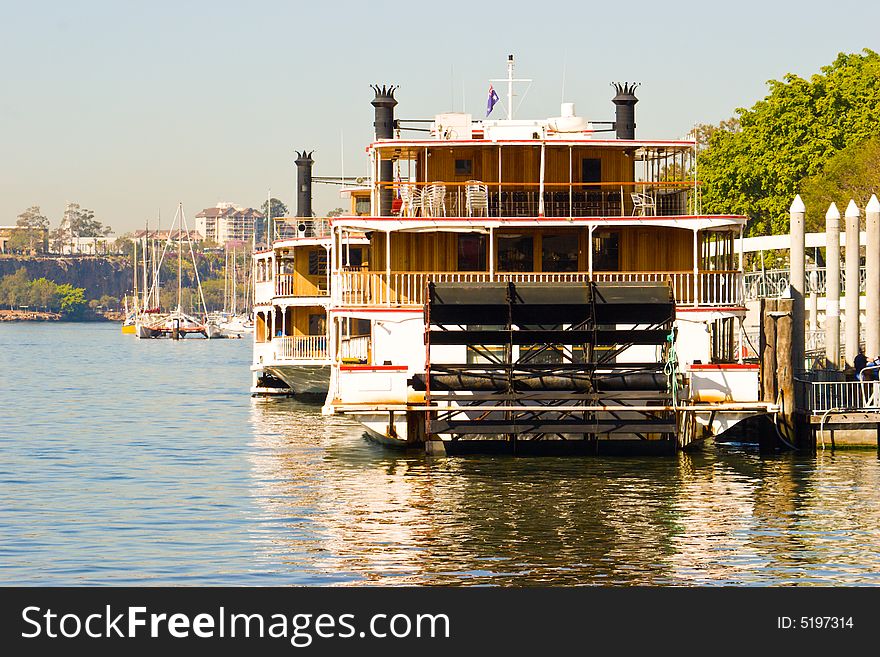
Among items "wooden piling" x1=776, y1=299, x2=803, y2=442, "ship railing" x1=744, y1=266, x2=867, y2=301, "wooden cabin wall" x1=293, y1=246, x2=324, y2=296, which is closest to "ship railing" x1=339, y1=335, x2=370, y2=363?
"wooden piling" x1=776, y1=299, x2=803, y2=442

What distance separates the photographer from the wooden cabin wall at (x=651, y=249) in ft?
123

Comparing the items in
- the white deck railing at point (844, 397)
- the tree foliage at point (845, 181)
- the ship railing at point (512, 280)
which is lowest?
the white deck railing at point (844, 397)

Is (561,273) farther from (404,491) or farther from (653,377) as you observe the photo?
(404,491)

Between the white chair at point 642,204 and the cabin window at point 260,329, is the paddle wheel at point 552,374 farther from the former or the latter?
the cabin window at point 260,329

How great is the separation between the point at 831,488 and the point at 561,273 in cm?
919

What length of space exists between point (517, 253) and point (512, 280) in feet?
3.45

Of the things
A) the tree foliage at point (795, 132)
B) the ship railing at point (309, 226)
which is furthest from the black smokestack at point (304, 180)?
the tree foliage at point (795, 132)

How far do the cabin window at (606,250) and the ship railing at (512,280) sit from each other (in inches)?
16.4

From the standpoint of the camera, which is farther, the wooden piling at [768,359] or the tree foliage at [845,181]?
the tree foliage at [845,181]

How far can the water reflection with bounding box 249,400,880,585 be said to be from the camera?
72.7 ft

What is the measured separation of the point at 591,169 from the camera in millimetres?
39000

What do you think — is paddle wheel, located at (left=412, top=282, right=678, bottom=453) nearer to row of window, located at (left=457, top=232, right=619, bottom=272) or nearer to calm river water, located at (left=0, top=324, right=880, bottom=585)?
calm river water, located at (left=0, top=324, right=880, bottom=585)
